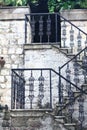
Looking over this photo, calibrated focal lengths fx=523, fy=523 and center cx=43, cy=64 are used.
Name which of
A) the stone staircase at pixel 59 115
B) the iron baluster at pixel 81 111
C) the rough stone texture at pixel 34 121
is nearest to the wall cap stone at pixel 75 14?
the stone staircase at pixel 59 115

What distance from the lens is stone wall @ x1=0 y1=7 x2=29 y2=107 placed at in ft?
44.2

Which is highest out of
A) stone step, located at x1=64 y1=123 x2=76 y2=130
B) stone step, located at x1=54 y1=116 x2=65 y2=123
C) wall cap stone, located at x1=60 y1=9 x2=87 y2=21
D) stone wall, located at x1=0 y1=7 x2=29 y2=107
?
wall cap stone, located at x1=60 y1=9 x2=87 y2=21

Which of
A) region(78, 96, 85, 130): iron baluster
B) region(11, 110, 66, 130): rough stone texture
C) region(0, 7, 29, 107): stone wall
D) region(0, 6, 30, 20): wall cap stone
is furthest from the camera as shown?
region(0, 6, 30, 20): wall cap stone

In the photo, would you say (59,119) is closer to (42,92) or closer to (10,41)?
(42,92)

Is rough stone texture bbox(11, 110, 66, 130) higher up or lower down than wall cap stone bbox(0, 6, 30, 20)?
lower down

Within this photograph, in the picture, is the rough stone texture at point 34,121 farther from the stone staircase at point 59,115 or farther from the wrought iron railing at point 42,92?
the wrought iron railing at point 42,92

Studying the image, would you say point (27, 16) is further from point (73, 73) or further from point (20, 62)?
point (73, 73)

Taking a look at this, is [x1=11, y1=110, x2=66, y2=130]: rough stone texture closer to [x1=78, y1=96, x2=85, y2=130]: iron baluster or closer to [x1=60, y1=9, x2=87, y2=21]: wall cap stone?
[x1=78, y1=96, x2=85, y2=130]: iron baluster

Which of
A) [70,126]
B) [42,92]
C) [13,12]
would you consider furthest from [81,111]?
[13,12]

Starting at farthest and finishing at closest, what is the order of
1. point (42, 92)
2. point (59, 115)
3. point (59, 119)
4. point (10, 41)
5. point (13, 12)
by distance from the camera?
1. point (13, 12)
2. point (10, 41)
3. point (42, 92)
4. point (59, 115)
5. point (59, 119)

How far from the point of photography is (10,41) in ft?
45.1

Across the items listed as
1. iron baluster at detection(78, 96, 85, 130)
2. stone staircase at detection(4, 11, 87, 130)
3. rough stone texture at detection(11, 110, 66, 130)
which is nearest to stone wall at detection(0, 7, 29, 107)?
stone staircase at detection(4, 11, 87, 130)

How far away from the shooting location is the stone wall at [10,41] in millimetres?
13477

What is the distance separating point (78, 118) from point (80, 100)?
1.39 ft
